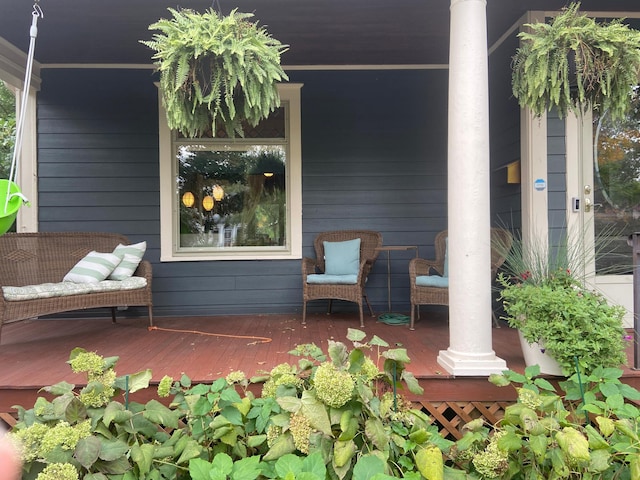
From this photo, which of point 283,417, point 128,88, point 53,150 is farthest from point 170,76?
point 53,150

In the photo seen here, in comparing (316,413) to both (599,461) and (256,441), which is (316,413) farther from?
(599,461)

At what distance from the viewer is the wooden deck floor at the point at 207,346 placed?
6.69 ft

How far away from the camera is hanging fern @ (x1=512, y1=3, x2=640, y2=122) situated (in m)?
2.02

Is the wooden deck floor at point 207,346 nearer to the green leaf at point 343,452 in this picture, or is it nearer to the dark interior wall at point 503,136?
the green leaf at point 343,452

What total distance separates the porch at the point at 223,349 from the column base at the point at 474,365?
35mm

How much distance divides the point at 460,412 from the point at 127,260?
275 centimetres

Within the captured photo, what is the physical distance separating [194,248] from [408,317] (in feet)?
7.27

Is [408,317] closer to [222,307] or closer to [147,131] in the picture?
[222,307]

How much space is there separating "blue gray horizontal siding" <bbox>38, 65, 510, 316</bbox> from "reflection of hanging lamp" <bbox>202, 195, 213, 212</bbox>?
1.43 feet

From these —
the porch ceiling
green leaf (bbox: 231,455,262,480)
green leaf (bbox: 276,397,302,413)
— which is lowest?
green leaf (bbox: 231,455,262,480)

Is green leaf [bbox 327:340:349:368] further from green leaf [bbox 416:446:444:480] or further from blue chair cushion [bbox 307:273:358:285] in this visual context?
blue chair cushion [bbox 307:273:358:285]

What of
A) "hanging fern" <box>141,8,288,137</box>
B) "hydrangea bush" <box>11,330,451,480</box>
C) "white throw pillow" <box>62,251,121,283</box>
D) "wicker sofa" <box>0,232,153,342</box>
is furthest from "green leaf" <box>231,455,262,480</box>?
"white throw pillow" <box>62,251,121,283</box>

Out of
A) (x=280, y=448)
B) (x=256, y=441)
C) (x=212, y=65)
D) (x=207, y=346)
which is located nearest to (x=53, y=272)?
(x=207, y=346)

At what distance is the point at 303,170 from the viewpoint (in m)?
4.07
